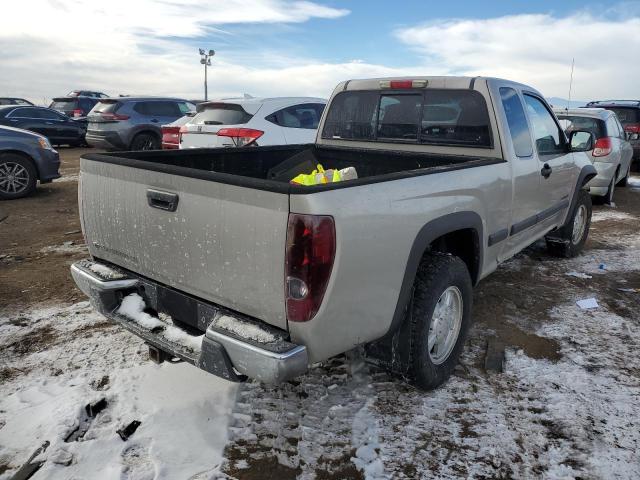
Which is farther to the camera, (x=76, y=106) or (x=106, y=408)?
(x=76, y=106)

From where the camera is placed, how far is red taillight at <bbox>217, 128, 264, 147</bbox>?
26.2 ft

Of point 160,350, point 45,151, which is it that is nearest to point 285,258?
point 160,350

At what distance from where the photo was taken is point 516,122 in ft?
13.0

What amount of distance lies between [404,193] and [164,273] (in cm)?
130

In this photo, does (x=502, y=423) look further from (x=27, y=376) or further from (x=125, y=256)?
(x=27, y=376)

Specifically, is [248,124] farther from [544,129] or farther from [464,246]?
[464,246]

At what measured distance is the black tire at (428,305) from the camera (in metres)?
2.77

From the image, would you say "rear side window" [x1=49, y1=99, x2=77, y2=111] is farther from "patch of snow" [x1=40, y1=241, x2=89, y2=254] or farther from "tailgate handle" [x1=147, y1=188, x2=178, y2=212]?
"tailgate handle" [x1=147, y1=188, x2=178, y2=212]

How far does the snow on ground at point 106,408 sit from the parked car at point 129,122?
11133 mm

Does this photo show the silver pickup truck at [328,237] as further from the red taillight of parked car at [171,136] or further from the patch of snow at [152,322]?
the red taillight of parked car at [171,136]

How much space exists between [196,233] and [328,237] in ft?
2.27

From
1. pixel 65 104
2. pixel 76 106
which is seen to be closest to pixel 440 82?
pixel 76 106

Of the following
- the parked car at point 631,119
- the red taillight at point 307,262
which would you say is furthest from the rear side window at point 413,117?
the parked car at point 631,119

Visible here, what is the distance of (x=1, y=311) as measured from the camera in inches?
162
